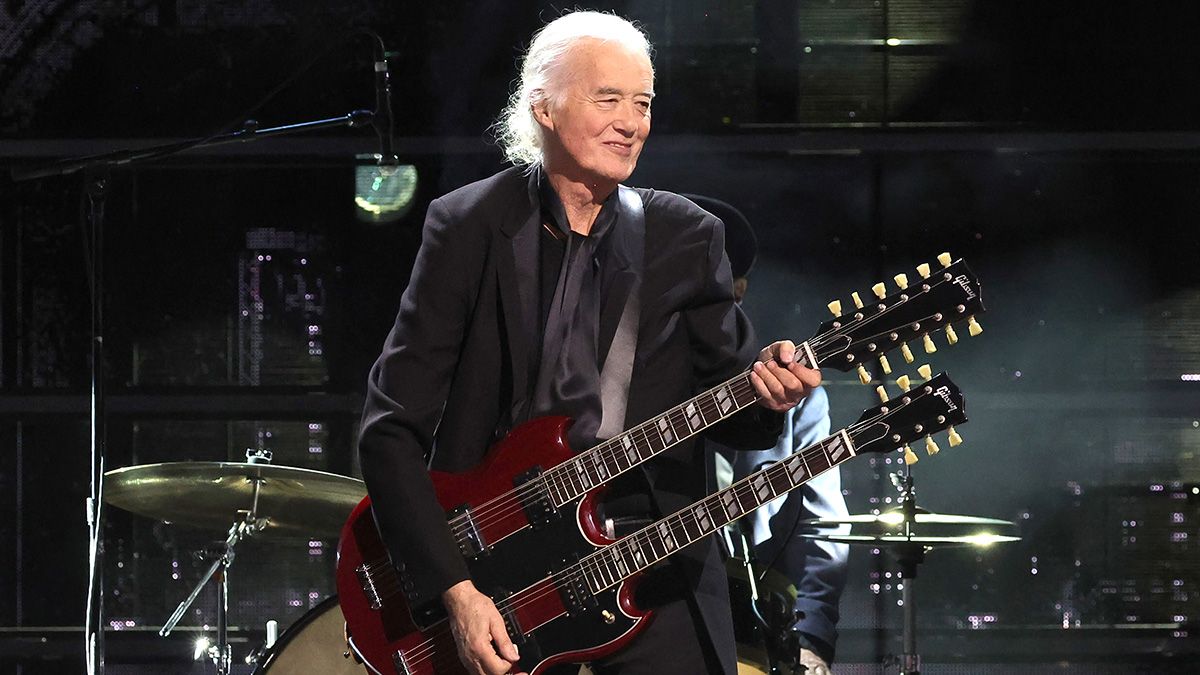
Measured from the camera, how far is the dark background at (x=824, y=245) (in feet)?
17.1

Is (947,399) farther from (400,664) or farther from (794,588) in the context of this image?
(794,588)

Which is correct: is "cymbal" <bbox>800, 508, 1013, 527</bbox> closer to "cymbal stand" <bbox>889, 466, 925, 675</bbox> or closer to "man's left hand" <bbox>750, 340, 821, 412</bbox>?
"cymbal stand" <bbox>889, 466, 925, 675</bbox>

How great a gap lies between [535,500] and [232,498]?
183 centimetres

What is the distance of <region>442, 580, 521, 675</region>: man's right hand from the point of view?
Result: 88.2 inches

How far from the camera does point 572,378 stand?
240 centimetres

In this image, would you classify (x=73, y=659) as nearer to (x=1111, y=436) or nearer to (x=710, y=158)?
(x=710, y=158)

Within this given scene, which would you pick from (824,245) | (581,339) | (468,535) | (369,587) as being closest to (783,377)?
(581,339)

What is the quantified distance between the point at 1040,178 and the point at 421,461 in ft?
11.7

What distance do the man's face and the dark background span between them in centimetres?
274

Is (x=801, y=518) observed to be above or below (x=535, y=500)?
below

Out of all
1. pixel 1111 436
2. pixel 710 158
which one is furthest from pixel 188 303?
pixel 1111 436

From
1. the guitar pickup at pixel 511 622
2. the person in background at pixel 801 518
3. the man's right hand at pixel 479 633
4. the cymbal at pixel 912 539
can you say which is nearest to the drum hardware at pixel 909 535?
the cymbal at pixel 912 539

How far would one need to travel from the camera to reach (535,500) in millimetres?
→ 2396

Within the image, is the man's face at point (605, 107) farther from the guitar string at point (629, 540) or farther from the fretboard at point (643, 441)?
the guitar string at point (629, 540)
